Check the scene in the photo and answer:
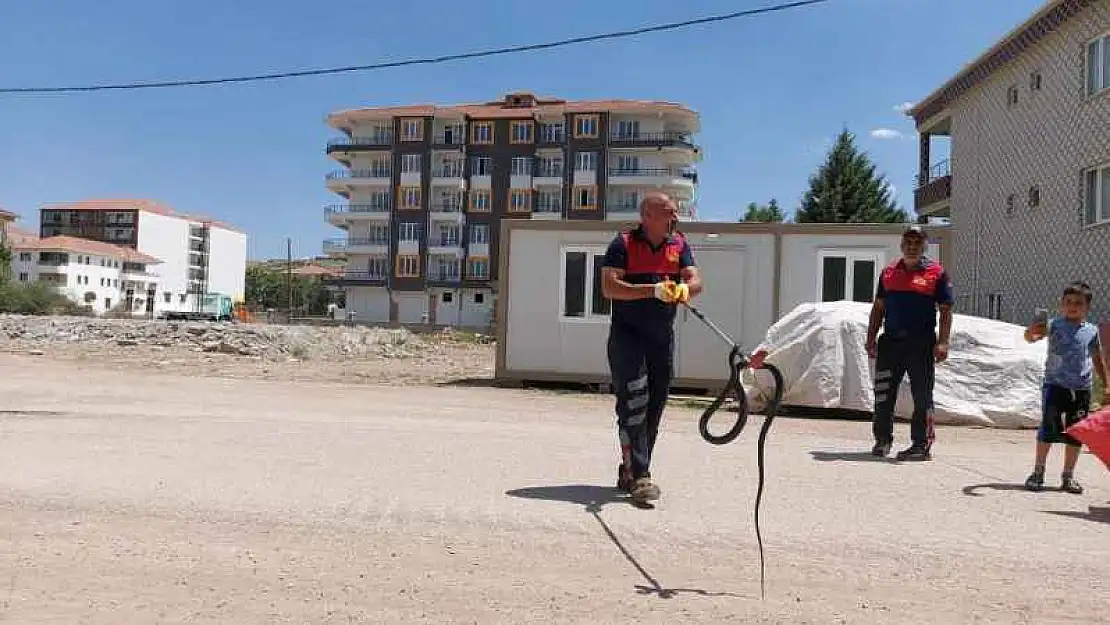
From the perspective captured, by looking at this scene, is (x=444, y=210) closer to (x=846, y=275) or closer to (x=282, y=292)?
(x=846, y=275)

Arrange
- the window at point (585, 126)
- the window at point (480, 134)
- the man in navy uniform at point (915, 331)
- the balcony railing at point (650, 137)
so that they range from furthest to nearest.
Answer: the window at point (480, 134), the window at point (585, 126), the balcony railing at point (650, 137), the man in navy uniform at point (915, 331)

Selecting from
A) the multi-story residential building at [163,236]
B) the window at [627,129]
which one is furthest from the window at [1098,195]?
the multi-story residential building at [163,236]

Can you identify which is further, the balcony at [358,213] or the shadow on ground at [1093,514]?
the balcony at [358,213]

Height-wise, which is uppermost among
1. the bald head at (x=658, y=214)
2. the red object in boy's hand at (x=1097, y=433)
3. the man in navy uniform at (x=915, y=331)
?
the bald head at (x=658, y=214)

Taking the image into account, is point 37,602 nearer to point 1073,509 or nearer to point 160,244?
point 1073,509

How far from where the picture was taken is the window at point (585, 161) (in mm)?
70312

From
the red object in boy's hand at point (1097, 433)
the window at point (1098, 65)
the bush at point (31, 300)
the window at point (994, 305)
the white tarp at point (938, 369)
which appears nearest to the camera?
the red object in boy's hand at point (1097, 433)

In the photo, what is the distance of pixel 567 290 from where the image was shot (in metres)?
14.5

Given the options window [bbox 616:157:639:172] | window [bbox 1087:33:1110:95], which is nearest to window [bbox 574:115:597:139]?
window [bbox 616:157:639:172]

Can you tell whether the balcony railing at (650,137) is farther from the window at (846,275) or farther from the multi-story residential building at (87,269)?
the multi-story residential building at (87,269)

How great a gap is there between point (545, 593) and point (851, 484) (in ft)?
10.2

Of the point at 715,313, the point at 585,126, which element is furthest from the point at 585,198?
the point at 715,313

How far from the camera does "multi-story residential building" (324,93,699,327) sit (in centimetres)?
7238

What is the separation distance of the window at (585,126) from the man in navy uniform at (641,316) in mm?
66468
